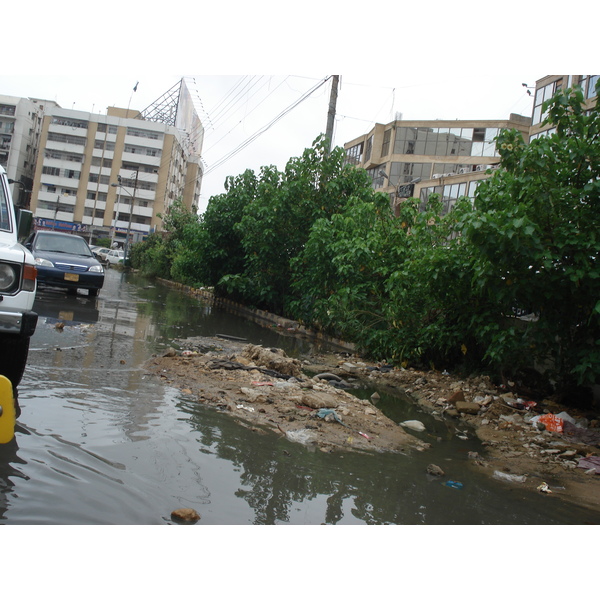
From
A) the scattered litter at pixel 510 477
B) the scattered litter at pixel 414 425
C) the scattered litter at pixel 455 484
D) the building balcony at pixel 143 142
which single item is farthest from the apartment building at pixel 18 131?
the scattered litter at pixel 455 484

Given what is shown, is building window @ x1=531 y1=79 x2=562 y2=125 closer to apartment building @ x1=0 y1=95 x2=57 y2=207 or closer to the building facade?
the building facade

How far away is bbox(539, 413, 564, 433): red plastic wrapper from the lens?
275 inches

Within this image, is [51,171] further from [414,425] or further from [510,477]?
[510,477]

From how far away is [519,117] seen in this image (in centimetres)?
4653

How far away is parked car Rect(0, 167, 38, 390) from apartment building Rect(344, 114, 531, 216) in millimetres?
39191

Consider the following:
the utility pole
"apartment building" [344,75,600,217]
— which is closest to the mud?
the utility pole

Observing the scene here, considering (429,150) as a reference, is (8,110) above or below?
above

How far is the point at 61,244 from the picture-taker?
14836mm

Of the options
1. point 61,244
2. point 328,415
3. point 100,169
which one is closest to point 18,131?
point 100,169

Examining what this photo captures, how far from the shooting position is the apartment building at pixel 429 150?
43.2 metres

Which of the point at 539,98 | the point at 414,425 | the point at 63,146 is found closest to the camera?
the point at 414,425

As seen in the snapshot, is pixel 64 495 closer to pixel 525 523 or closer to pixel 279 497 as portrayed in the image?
pixel 279 497

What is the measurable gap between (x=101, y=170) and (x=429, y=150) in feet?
148

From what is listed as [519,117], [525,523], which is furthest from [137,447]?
[519,117]
